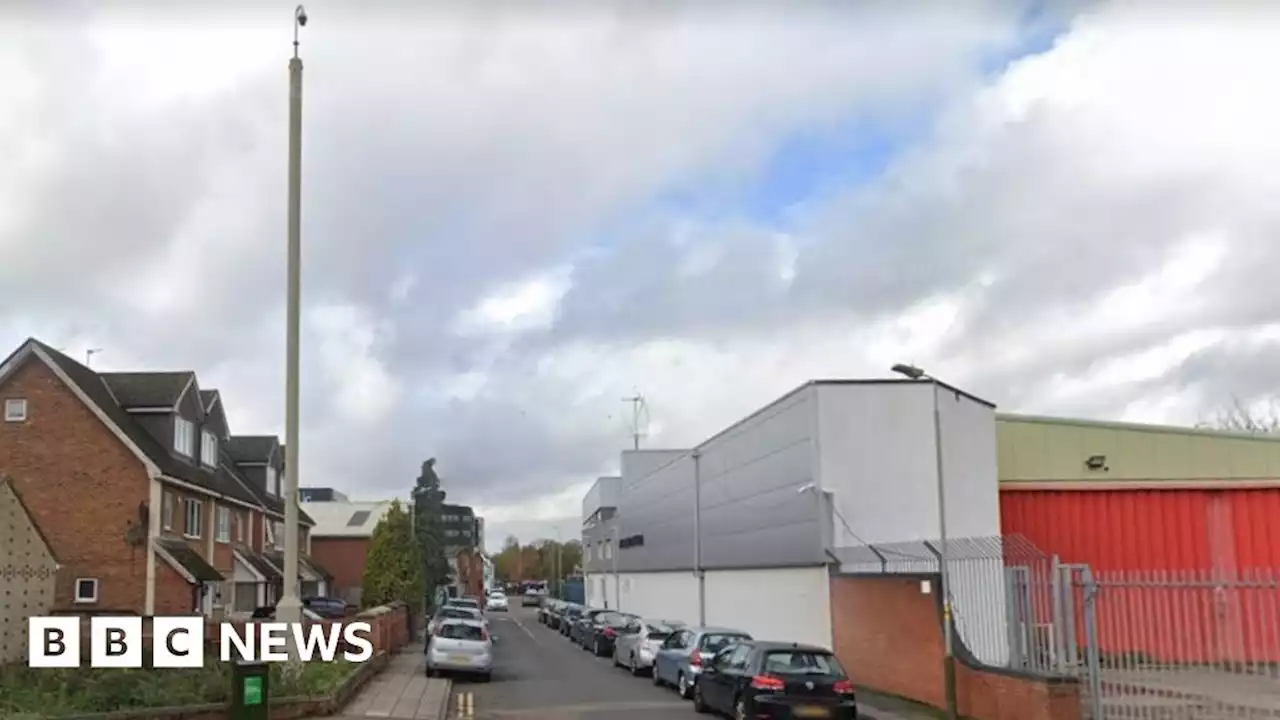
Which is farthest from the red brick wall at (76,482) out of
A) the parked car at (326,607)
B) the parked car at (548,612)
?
the parked car at (548,612)

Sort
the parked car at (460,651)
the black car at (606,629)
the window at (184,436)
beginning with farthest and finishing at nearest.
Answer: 1. the window at (184,436)
2. the black car at (606,629)
3. the parked car at (460,651)

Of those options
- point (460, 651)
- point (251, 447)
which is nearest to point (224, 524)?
point (251, 447)

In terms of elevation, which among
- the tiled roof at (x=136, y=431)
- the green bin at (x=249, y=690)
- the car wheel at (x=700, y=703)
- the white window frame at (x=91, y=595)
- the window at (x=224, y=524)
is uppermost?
the tiled roof at (x=136, y=431)

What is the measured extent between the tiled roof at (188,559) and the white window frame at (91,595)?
205 centimetres

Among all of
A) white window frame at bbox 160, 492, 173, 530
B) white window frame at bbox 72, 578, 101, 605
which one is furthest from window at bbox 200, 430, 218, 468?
white window frame at bbox 72, 578, 101, 605

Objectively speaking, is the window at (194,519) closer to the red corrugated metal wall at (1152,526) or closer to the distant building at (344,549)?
the red corrugated metal wall at (1152,526)

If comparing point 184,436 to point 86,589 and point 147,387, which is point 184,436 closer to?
point 147,387

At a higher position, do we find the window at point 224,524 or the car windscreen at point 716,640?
the window at point 224,524

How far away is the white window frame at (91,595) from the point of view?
1430 inches

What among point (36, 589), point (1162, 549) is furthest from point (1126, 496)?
point (36, 589)

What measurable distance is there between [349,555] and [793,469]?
59549mm

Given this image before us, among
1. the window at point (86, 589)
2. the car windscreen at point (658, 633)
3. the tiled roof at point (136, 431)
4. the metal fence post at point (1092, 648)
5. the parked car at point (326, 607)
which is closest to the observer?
the metal fence post at point (1092, 648)

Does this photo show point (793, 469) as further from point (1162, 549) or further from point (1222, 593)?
point (1222, 593)

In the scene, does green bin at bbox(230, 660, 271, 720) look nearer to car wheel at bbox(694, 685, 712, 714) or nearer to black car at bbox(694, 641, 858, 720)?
black car at bbox(694, 641, 858, 720)
